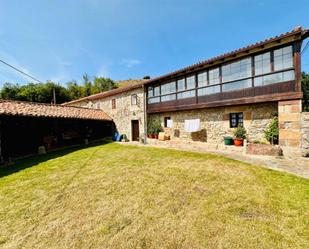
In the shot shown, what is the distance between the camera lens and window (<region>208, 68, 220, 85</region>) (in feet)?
34.3

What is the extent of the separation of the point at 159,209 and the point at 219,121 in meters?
8.23

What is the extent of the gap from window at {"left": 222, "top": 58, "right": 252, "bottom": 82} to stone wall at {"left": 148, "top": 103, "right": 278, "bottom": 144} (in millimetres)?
1779

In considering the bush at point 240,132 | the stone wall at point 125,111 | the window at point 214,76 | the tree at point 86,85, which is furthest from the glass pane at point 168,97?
the tree at point 86,85

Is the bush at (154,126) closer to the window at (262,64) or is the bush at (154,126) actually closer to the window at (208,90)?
the window at (208,90)

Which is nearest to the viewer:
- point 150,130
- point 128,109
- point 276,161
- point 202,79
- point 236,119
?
point 276,161

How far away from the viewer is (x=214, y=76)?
34.8 feet

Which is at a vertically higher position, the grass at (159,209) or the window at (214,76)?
the window at (214,76)

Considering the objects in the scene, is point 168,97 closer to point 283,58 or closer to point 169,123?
point 169,123

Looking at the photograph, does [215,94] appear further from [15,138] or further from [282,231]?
[15,138]

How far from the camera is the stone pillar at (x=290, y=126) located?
743 centimetres

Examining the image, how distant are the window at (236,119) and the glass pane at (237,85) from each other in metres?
1.58

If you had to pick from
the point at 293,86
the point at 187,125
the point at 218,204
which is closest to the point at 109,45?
the point at 187,125

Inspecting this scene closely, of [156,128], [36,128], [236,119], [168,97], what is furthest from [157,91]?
[36,128]

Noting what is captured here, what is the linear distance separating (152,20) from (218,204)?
37.0 ft
